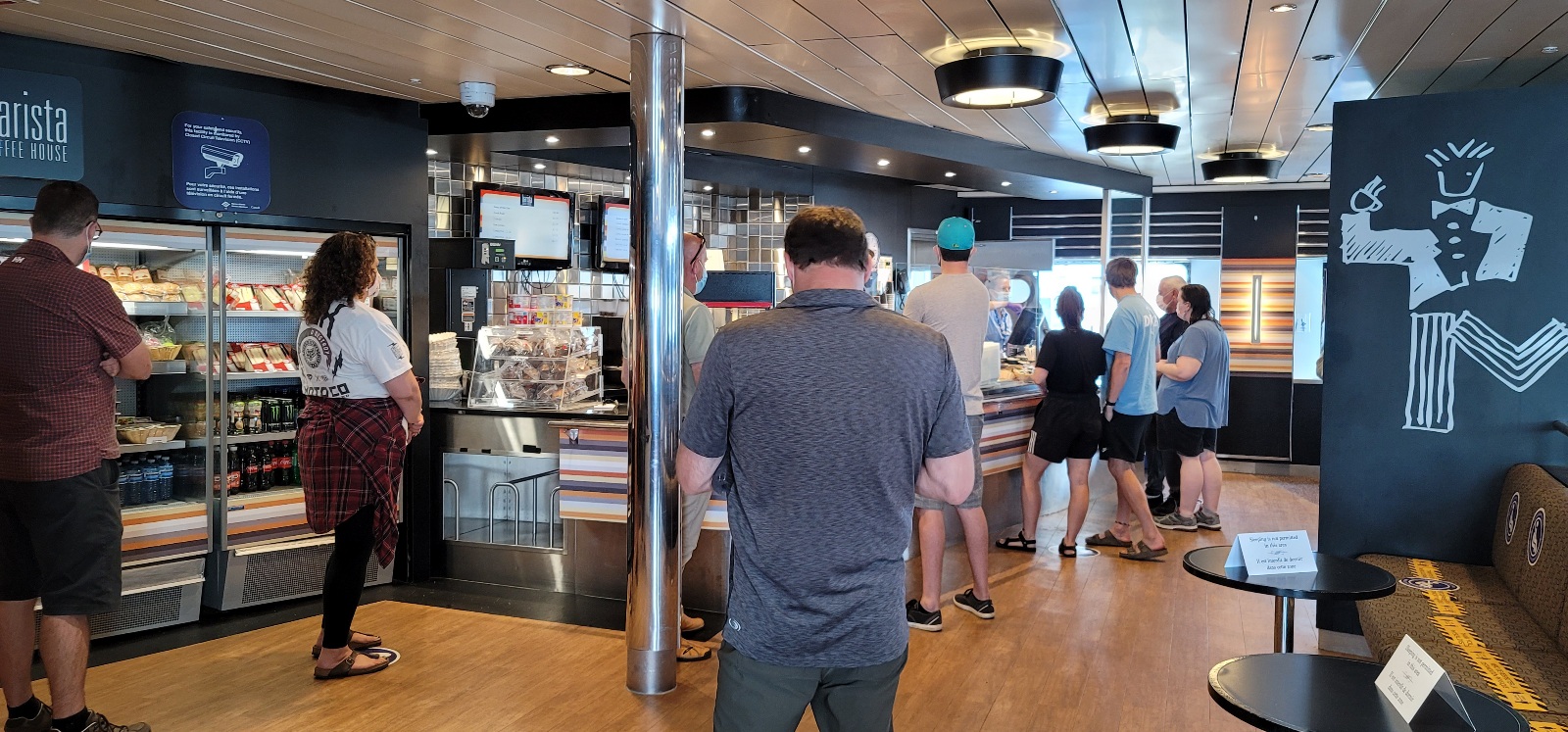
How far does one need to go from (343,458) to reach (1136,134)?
476 centimetres

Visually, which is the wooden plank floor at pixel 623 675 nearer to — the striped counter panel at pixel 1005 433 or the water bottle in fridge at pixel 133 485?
the water bottle in fridge at pixel 133 485

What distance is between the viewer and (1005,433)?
6.72 m

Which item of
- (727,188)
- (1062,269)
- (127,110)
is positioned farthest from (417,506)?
(1062,269)

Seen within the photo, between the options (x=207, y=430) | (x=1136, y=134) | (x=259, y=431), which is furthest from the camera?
(x=1136, y=134)

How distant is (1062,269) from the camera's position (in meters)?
11.4

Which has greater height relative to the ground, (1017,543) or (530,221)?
(530,221)

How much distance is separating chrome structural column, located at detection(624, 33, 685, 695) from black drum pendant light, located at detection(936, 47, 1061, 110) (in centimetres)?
134

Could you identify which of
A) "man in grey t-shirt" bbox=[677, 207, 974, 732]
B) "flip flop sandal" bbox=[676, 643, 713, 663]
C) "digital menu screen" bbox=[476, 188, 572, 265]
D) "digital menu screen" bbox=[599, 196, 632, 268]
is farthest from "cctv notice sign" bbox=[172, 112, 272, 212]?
"man in grey t-shirt" bbox=[677, 207, 974, 732]

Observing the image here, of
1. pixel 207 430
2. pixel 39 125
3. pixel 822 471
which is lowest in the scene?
pixel 207 430

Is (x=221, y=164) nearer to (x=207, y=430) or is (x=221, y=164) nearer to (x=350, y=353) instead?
(x=207, y=430)

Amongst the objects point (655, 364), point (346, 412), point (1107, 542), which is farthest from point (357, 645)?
point (1107, 542)

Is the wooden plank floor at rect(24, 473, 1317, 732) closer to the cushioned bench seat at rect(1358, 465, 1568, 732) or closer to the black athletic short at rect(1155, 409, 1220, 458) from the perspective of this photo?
the cushioned bench seat at rect(1358, 465, 1568, 732)

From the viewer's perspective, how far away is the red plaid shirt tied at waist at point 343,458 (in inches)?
159

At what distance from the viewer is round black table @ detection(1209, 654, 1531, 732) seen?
1960 mm
